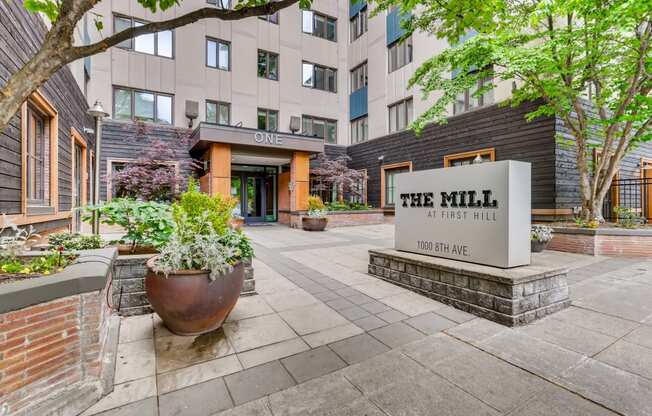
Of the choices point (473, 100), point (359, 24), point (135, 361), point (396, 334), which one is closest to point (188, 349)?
point (135, 361)

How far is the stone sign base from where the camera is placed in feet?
10.2

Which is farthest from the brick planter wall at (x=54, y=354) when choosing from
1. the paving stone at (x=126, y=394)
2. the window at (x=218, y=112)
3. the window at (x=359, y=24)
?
the window at (x=359, y=24)

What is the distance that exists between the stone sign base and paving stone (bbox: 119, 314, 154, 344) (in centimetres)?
317

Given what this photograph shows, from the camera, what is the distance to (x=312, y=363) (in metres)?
2.40

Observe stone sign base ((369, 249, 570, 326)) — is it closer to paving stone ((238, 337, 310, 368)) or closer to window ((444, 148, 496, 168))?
paving stone ((238, 337, 310, 368))

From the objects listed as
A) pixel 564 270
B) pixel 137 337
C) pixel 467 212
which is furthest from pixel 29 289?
pixel 564 270

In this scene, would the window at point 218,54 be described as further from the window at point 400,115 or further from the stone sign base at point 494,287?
the stone sign base at point 494,287

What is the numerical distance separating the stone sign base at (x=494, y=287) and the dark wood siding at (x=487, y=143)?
603 centimetres

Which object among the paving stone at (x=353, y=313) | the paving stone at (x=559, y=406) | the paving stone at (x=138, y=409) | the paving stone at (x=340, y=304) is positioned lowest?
the paving stone at (x=138, y=409)

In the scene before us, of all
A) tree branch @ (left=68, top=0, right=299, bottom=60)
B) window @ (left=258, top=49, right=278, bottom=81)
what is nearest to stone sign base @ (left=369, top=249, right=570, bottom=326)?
tree branch @ (left=68, top=0, right=299, bottom=60)

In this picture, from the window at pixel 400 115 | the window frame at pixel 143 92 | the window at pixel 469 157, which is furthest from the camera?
the window at pixel 400 115

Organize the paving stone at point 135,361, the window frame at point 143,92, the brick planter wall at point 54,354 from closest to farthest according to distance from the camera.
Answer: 1. the brick planter wall at point 54,354
2. the paving stone at point 135,361
3. the window frame at point 143,92

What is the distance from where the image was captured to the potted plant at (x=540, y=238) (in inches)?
266

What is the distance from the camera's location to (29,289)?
68.6 inches
